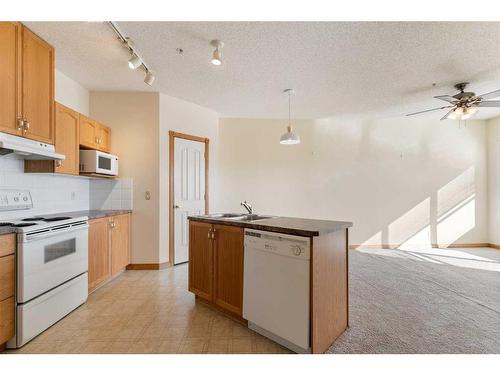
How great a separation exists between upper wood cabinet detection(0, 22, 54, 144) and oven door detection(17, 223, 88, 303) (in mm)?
940

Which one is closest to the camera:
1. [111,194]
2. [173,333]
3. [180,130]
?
[173,333]

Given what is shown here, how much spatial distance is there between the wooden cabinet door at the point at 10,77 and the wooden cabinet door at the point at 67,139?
0.55 metres

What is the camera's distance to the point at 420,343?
190cm

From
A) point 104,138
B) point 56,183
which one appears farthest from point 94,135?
point 56,183

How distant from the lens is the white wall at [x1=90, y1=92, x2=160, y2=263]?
3680 millimetres

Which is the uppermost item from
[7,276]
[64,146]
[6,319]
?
[64,146]

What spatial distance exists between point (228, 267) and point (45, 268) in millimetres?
1536

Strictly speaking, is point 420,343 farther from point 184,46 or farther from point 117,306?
point 184,46

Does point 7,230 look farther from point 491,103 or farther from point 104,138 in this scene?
point 491,103

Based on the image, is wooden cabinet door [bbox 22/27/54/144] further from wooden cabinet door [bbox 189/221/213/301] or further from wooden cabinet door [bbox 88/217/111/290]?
→ wooden cabinet door [bbox 189/221/213/301]

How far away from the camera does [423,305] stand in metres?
2.55

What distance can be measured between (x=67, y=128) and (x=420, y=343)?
4.02 metres

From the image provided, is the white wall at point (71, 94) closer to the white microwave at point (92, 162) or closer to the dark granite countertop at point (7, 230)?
the white microwave at point (92, 162)
